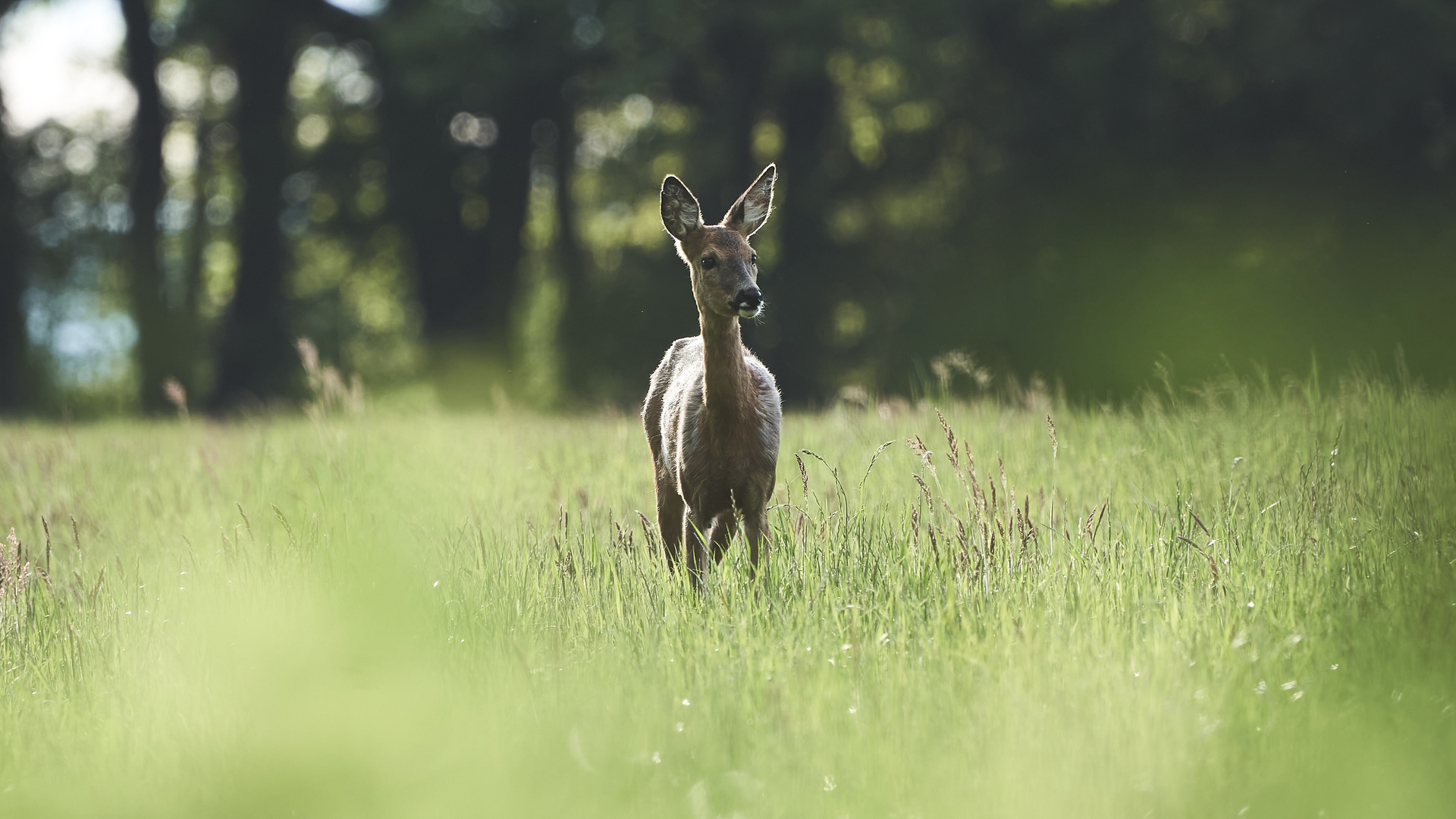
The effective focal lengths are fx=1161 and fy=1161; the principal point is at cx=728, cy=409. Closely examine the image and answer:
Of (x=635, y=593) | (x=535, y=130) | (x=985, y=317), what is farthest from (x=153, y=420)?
(x=635, y=593)

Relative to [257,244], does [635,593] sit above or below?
below

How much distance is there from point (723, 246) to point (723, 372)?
2.07ft

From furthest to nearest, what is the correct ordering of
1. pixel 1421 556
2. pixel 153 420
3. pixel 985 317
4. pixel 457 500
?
pixel 985 317
pixel 153 420
pixel 457 500
pixel 1421 556

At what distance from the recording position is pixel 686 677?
3.59 meters

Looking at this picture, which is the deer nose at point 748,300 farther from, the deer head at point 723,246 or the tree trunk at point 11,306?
the tree trunk at point 11,306

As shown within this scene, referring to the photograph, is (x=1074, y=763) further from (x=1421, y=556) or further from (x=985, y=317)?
(x=985, y=317)

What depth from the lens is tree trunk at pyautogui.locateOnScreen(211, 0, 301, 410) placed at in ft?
75.5


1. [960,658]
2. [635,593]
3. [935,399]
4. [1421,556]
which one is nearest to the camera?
[960,658]

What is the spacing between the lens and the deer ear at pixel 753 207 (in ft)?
19.1

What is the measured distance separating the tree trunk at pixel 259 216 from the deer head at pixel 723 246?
1932 cm

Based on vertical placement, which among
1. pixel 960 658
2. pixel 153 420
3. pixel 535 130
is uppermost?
pixel 535 130

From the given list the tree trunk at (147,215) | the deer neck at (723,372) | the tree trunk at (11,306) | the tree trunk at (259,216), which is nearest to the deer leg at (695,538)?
the deer neck at (723,372)

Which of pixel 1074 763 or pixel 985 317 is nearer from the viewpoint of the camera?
pixel 1074 763

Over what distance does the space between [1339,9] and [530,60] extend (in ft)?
46.0
